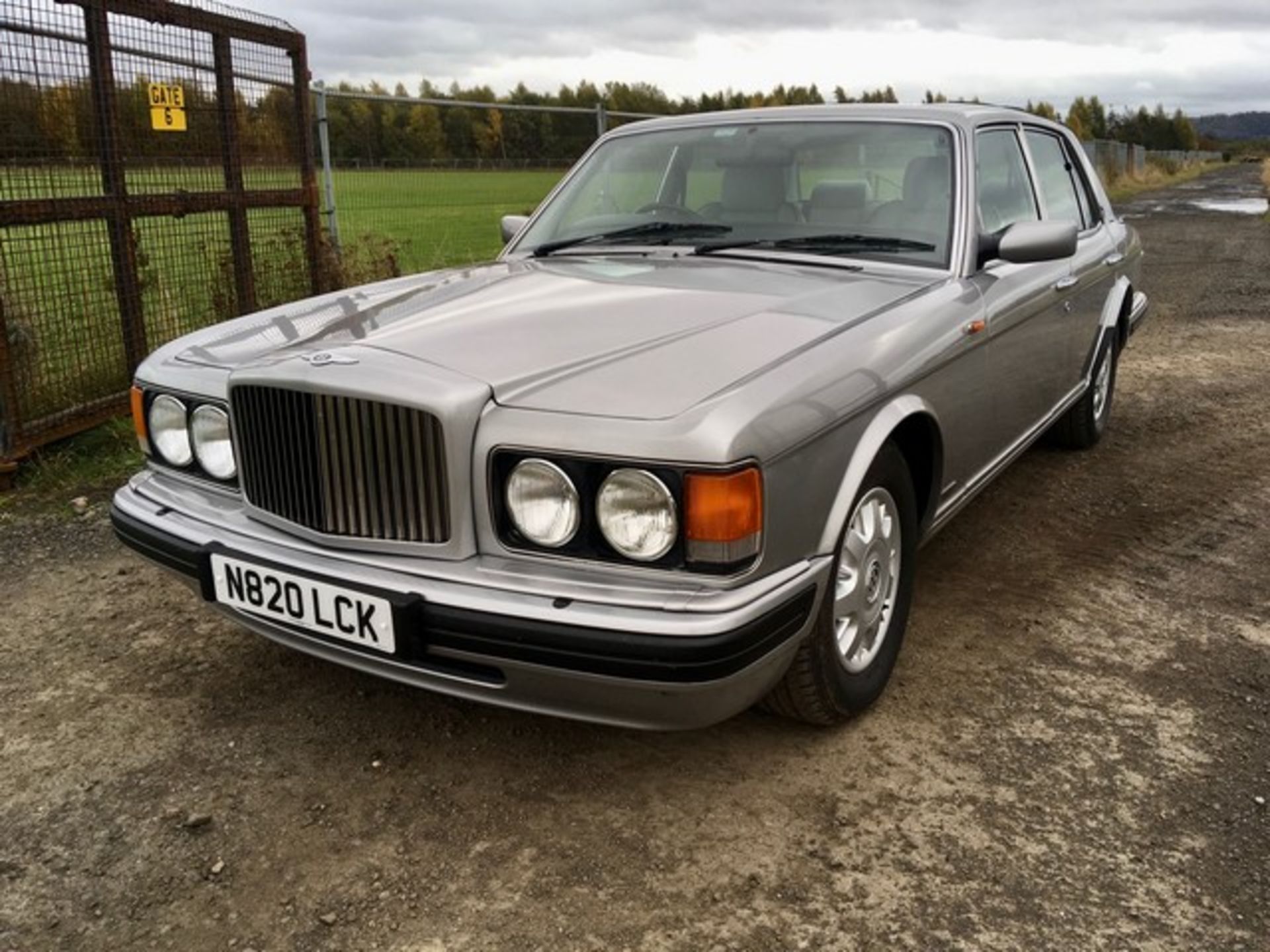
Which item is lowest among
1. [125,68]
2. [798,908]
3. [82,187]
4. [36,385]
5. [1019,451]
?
[798,908]

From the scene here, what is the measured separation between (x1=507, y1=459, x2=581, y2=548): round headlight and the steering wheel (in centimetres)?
185

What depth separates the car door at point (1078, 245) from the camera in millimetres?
4531

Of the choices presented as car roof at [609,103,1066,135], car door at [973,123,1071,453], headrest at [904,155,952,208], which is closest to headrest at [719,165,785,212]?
car roof at [609,103,1066,135]

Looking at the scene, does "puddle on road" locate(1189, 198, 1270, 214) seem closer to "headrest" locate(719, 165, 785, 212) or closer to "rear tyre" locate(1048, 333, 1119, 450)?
"rear tyre" locate(1048, 333, 1119, 450)

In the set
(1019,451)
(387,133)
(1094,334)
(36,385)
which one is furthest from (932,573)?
(387,133)

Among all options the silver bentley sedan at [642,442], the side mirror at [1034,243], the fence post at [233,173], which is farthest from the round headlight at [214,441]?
the fence post at [233,173]

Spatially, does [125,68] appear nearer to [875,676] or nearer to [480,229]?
[875,676]

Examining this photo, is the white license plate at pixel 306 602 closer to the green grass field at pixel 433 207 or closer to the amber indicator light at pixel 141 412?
the amber indicator light at pixel 141 412

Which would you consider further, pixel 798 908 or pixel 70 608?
pixel 70 608

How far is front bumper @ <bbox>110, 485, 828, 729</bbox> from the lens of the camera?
6.98 feet

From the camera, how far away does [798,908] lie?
220cm

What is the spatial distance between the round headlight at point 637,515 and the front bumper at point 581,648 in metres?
0.13

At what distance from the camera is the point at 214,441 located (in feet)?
9.40

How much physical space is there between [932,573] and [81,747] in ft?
9.27
